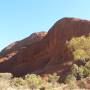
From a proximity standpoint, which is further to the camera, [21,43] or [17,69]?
[21,43]

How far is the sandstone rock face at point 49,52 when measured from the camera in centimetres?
7738

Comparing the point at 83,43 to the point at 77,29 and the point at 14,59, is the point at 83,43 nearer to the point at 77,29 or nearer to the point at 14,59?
the point at 77,29

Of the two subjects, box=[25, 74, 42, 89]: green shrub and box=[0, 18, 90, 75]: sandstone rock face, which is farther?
box=[0, 18, 90, 75]: sandstone rock face

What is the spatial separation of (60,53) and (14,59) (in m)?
24.7

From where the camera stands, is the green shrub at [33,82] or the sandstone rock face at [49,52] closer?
the green shrub at [33,82]

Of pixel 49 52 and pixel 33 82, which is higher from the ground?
pixel 33 82

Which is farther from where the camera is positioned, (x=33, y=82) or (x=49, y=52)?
Result: (x=49, y=52)

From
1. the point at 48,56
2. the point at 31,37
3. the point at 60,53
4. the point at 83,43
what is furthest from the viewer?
the point at 31,37

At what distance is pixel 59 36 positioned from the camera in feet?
282

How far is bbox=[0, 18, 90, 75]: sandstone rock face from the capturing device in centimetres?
7738

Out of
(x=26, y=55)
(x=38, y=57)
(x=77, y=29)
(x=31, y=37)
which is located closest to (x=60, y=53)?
(x=77, y=29)

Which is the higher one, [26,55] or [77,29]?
[77,29]

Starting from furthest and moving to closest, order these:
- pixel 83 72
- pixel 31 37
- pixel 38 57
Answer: pixel 31 37 < pixel 38 57 < pixel 83 72

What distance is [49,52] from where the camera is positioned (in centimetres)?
8750
